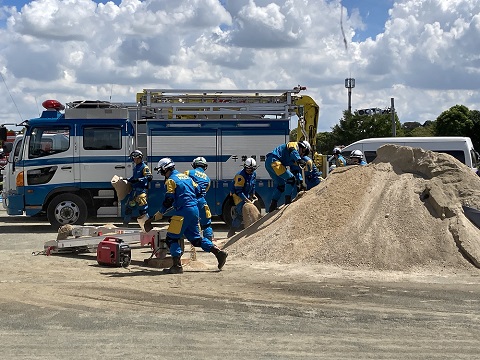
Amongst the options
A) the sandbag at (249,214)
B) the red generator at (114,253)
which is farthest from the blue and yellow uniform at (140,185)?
the red generator at (114,253)

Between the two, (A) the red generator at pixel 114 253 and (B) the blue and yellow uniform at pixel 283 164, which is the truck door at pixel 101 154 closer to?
(B) the blue and yellow uniform at pixel 283 164

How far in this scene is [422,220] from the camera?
11703 millimetres

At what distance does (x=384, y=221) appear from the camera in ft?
38.7

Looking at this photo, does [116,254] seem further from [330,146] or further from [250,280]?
[330,146]

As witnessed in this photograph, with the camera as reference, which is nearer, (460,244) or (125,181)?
(460,244)

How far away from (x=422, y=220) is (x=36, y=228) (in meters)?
11.1

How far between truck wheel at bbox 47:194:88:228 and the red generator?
616cm

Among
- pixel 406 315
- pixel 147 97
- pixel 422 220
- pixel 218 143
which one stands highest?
pixel 147 97

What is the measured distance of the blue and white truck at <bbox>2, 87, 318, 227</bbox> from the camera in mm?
17469

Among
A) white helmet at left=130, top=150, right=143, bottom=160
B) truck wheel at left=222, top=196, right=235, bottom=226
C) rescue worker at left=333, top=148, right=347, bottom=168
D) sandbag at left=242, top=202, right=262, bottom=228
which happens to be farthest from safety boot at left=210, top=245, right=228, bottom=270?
rescue worker at left=333, top=148, right=347, bottom=168

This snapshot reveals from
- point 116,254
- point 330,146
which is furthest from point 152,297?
point 330,146

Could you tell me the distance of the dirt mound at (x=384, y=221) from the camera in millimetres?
11102

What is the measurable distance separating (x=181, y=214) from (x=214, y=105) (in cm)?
768

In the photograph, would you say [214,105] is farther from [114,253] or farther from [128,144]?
[114,253]
